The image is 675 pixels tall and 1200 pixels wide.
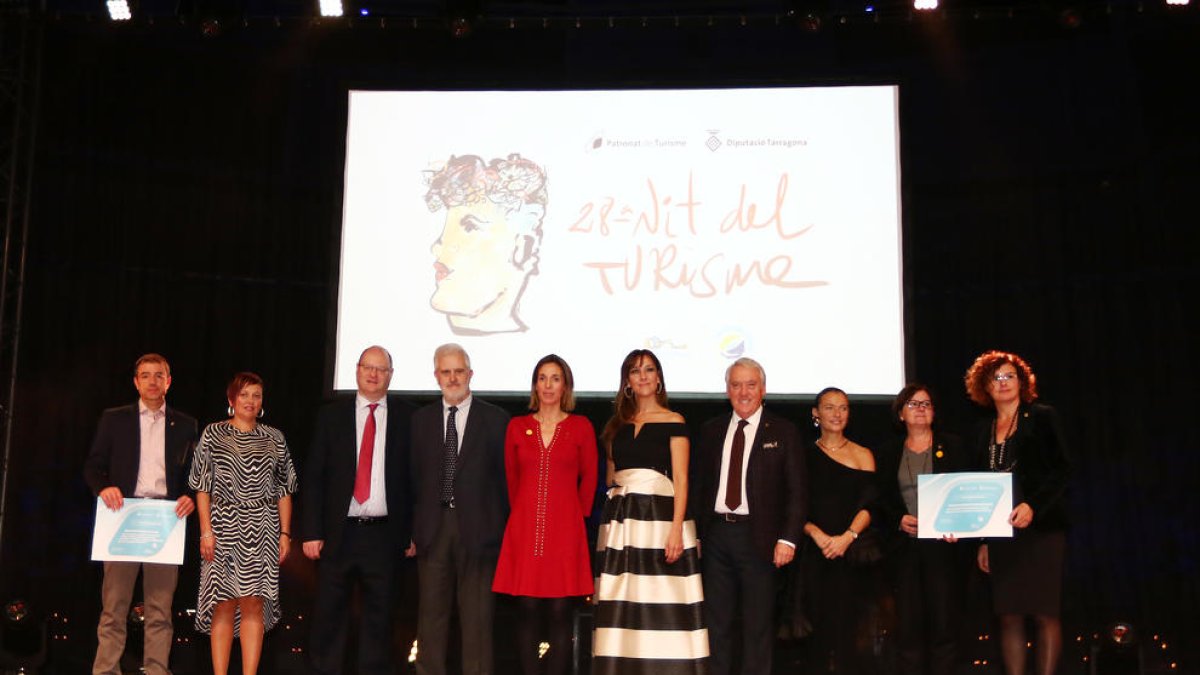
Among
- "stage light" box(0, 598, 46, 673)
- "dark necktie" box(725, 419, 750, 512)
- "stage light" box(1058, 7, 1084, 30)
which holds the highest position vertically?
Answer: "stage light" box(1058, 7, 1084, 30)

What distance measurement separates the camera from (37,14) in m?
6.41

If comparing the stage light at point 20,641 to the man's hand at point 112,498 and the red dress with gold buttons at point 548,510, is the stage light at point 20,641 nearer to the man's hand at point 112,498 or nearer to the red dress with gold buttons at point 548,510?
the man's hand at point 112,498

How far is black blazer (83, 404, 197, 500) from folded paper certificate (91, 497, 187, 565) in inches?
9.1

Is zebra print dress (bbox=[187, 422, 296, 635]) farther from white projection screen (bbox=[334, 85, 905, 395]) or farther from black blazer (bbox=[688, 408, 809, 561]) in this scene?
black blazer (bbox=[688, 408, 809, 561])

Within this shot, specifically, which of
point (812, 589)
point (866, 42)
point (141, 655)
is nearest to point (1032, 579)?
point (812, 589)

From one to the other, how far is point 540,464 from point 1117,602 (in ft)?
11.6

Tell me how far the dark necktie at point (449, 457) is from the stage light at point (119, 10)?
340 cm

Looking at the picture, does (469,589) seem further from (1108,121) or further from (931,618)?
(1108,121)

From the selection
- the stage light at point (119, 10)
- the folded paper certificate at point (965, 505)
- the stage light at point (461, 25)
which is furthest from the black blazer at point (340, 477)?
the stage light at point (119, 10)

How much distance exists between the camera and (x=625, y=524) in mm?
4602

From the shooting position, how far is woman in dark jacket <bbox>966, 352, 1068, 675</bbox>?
473 cm

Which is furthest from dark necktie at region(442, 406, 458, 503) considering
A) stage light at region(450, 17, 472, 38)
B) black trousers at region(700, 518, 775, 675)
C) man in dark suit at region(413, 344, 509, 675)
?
stage light at region(450, 17, 472, 38)

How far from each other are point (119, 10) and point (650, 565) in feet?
14.8

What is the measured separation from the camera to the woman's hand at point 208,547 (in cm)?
489
